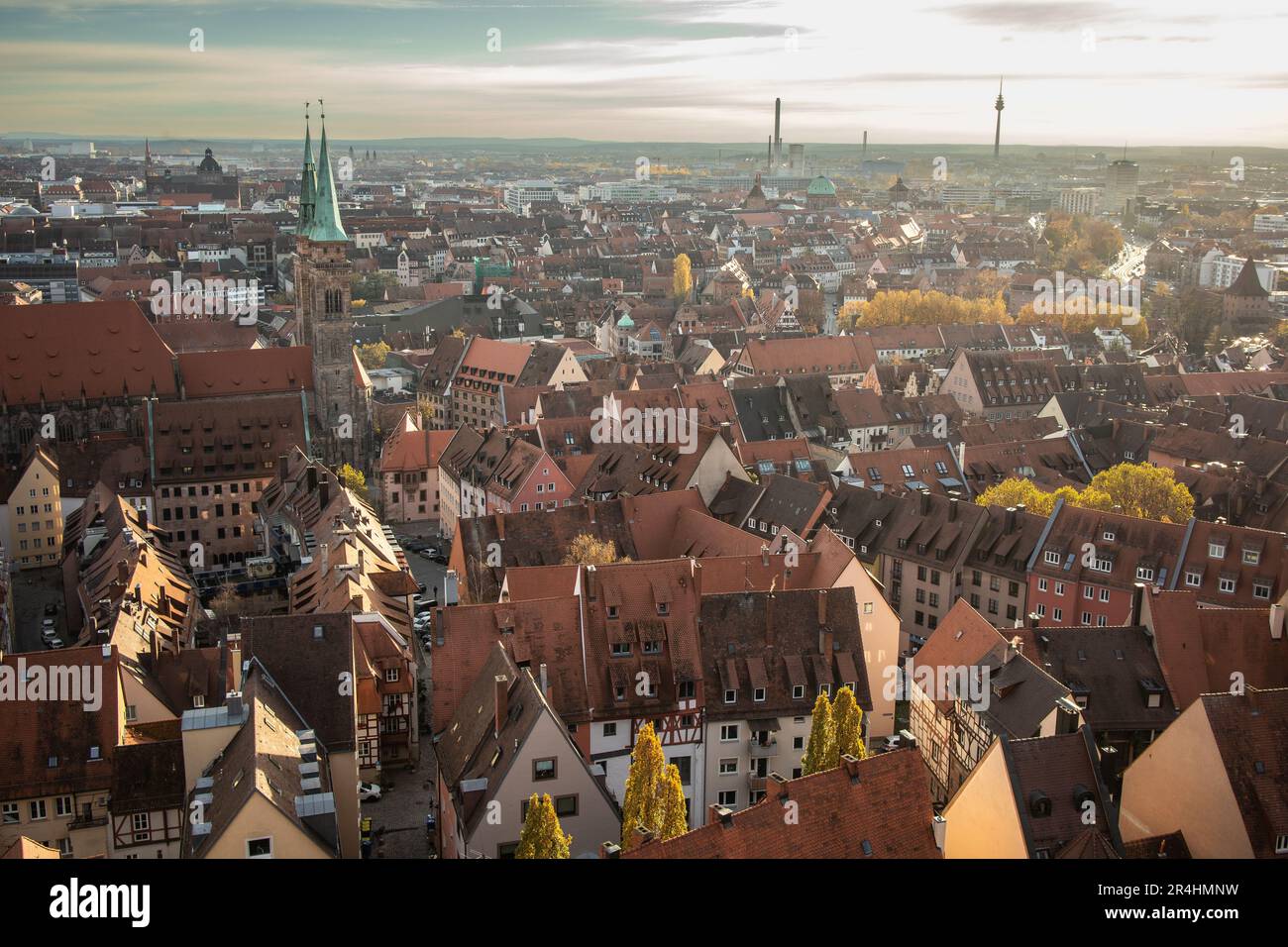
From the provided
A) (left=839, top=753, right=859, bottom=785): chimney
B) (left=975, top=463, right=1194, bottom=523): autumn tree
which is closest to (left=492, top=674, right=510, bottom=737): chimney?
(left=839, top=753, right=859, bottom=785): chimney

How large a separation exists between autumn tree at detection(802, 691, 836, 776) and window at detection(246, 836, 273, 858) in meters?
7.79

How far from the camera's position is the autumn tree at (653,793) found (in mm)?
16312

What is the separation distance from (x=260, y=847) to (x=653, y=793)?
491 cm

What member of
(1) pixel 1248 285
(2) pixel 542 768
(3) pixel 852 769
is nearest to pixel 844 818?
(3) pixel 852 769

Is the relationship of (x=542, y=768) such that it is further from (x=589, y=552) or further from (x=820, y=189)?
(x=820, y=189)

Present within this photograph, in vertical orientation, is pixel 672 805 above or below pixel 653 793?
below

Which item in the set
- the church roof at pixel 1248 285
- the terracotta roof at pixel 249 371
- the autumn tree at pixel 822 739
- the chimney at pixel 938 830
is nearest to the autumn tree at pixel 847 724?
the autumn tree at pixel 822 739

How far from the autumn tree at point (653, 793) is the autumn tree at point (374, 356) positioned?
161 feet

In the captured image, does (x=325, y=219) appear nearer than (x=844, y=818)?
No

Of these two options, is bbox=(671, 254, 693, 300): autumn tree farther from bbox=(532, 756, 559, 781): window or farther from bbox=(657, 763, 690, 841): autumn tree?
bbox=(657, 763, 690, 841): autumn tree

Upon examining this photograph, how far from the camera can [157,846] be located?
1900cm

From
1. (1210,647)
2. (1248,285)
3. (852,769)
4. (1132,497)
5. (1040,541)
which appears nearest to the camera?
(852,769)

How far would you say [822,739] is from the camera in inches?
727
